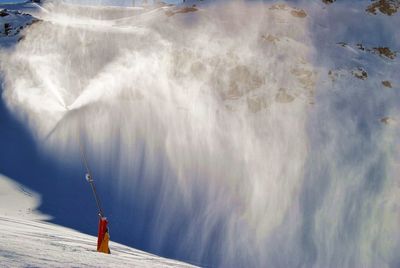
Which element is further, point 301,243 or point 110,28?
point 110,28

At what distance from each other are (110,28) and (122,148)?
9.59 m

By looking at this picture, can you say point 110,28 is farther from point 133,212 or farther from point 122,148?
point 133,212

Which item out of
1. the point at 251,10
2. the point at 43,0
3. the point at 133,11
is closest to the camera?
the point at 251,10

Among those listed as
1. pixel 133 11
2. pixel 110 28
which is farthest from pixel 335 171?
pixel 133 11

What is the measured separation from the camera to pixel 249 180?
20.3 metres

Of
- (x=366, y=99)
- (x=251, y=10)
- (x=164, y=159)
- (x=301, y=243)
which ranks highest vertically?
(x=251, y=10)

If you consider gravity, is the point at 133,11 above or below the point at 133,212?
above

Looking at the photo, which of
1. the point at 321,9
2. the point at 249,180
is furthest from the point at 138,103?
the point at 321,9

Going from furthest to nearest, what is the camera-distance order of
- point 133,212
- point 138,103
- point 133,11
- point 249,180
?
point 133,11 < point 138,103 < point 249,180 < point 133,212

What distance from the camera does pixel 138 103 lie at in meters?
22.7

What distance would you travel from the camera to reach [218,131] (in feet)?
72.8

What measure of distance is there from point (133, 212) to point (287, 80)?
9957mm

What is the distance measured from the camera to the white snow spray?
59.2 ft

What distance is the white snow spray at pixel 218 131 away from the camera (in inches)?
710
